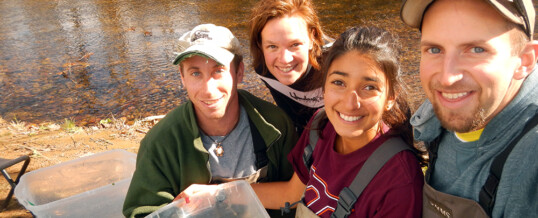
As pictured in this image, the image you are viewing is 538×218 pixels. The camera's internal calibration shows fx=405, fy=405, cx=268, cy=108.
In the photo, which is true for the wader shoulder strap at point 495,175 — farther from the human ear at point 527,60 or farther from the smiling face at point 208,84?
the smiling face at point 208,84

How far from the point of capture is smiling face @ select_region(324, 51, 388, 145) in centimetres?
198

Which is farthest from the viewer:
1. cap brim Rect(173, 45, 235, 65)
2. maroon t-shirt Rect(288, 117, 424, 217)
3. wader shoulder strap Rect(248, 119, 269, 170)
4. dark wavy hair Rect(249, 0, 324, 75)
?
dark wavy hair Rect(249, 0, 324, 75)

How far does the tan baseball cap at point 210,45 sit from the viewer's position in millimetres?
2408

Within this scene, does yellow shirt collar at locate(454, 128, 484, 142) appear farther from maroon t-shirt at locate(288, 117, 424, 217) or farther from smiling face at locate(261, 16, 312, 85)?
smiling face at locate(261, 16, 312, 85)

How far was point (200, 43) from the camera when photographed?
2502mm

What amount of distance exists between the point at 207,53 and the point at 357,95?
92cm

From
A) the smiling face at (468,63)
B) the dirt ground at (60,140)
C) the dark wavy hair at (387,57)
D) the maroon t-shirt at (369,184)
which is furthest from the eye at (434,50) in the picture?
the dirt ground at (60,140)

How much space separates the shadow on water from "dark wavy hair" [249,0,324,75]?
9.48ft

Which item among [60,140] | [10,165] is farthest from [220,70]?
[60,140]

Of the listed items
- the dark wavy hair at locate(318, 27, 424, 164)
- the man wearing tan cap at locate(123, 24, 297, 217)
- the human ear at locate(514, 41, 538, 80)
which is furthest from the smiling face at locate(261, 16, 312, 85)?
the human ear at locate(514, 41, 538, 80)

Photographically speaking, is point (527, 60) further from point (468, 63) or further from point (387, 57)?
point (387, 57)

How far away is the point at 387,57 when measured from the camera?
1980 millimetres

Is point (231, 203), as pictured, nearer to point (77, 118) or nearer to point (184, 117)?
point (184, 117)

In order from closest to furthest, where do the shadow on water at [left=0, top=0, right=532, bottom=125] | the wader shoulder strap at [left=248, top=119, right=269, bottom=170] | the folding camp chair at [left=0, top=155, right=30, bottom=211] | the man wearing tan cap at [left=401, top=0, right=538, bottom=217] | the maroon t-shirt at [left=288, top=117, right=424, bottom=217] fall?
the man wearing tan cap at [left=401, top=0, right=538, bottom=217]
the maroon t-shirt at [left=288, top=117, right=424, bottom=217]
the wader shoulder strap at [left=248, top=119, right=269, bottom=170]
the folding camp chair at [left=0, top=155, right=30, bottom=211]
the shadow on water at [left=0, top=0, right=532, bottom=125]
